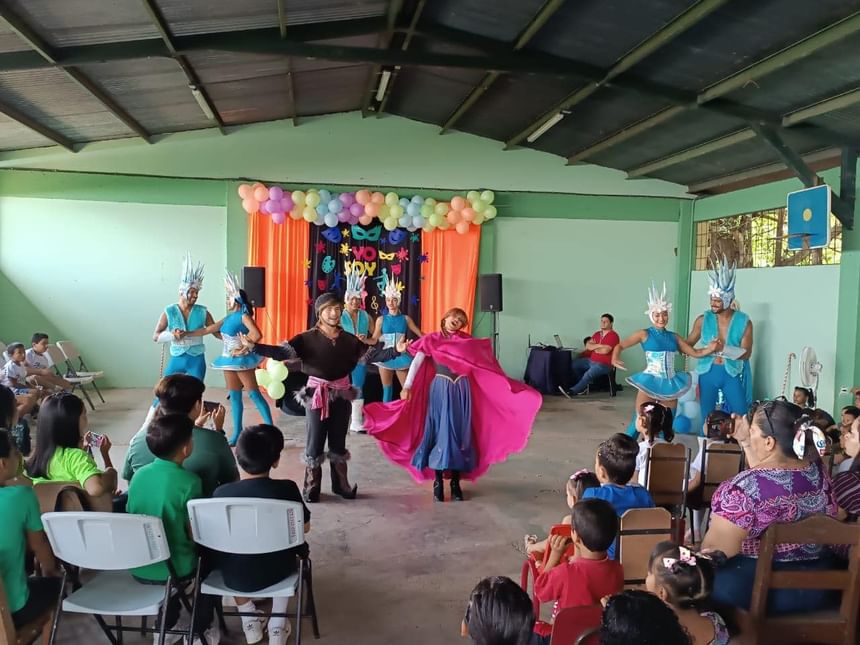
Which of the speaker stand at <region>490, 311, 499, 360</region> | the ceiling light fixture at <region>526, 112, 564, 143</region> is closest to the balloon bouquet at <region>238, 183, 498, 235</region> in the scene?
the ceiling light fixture at <region>526, 112, 564, 143</region>

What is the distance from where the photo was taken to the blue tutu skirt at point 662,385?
5.91m

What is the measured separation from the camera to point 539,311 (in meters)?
10.2

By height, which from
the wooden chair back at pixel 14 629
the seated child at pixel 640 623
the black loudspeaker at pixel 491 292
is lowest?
the wooden chair back at pixel 14 629

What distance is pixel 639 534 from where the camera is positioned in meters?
2.31

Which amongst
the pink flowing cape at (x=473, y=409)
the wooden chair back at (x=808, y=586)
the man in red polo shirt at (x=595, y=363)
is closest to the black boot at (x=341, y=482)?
the pink flowing cape at (x=473, y=409)

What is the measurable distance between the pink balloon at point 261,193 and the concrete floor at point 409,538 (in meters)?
3.68

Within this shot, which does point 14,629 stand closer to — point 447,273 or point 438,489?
point 438,489

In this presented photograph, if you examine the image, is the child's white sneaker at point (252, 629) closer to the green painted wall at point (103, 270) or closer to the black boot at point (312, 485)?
the black boot at point (312, 485)

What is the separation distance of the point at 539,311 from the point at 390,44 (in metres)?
4.55

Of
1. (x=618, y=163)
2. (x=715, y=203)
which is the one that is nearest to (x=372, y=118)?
(x=618, y=163)

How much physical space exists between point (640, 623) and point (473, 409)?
332 centimetres

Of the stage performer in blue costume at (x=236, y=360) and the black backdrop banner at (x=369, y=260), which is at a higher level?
the black backdrop banner at (x=369, y=260)

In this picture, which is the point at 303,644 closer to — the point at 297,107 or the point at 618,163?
the point at 297,107

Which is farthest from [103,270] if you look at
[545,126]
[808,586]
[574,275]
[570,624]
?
[808,586]
